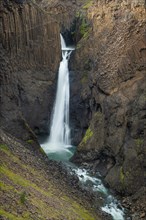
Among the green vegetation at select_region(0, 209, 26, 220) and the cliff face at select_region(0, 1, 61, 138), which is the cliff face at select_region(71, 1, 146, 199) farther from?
the green vegetation at select_region(0, 209, 26, 220)

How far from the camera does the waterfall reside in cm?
4609

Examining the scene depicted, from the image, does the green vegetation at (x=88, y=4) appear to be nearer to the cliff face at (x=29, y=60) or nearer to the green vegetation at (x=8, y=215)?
the cliff face at (x=29, y=60)

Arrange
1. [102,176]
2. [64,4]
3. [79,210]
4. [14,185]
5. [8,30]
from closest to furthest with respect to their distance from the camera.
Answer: [14,185], [79,210], [102,176], [8,30], [64,4]

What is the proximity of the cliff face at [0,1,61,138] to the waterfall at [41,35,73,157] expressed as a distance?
102cm

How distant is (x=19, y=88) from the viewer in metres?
44.8

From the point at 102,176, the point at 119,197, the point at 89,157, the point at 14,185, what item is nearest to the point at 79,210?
the point at 14,185

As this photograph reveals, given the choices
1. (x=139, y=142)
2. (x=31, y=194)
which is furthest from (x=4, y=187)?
(x=139, y=142)

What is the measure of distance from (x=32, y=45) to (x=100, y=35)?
901 cm

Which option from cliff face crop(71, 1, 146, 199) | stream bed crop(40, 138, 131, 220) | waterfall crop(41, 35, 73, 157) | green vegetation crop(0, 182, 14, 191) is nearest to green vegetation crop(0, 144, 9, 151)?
green vegetation crop(0, 182, 14, 191)

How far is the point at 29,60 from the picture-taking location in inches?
1806

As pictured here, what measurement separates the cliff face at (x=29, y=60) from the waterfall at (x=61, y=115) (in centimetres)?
102

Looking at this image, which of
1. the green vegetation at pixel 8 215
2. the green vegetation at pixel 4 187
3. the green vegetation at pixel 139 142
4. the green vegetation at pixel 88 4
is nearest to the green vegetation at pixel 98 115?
the green vegetation at pixel 139 142

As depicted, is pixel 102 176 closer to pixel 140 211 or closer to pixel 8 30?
pixel 140 211

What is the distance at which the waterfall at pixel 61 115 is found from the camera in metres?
46.1
